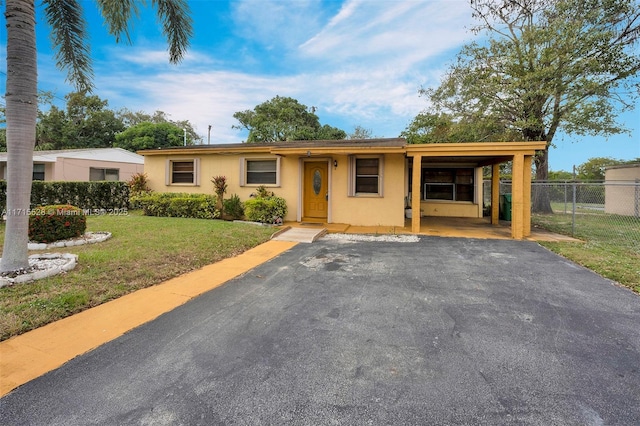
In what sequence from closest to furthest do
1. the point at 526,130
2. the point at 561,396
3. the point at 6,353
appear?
the point at 561,396 → the point at 6,353 → the point at 526,130

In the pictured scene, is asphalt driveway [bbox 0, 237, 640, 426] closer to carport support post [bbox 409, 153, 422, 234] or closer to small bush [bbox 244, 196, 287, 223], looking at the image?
carport support post [bbox 409, 153, 422, 234]

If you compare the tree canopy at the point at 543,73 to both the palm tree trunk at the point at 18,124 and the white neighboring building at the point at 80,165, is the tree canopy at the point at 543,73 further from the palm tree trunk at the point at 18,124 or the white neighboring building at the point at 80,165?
the white neighboring building at the point at 80,165

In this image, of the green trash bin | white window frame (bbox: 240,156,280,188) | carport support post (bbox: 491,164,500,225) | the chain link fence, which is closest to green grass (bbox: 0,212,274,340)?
white window frame (bbox: 240,156,280,188)

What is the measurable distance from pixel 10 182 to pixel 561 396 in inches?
256

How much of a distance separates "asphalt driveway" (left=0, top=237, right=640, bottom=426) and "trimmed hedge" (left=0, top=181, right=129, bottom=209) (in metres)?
10.7

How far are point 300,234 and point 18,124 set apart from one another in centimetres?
591

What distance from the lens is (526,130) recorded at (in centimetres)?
1479

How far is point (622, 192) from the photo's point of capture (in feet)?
49.9

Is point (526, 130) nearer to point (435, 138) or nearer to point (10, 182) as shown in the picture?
point (435, 138)

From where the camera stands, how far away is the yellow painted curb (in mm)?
2363

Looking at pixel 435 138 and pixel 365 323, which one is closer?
pixel 365 323

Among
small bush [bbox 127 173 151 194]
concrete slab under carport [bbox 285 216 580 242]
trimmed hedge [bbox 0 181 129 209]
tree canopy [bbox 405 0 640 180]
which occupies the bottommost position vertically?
concrete slab under carport [bbox 285 216 580 242]

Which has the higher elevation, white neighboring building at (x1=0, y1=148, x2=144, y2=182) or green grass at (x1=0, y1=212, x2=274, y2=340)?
white neighboring building at (x1=0, y1=148, x2=144, y2=182)

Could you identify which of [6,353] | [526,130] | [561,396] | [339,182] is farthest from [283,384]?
[526,130]
